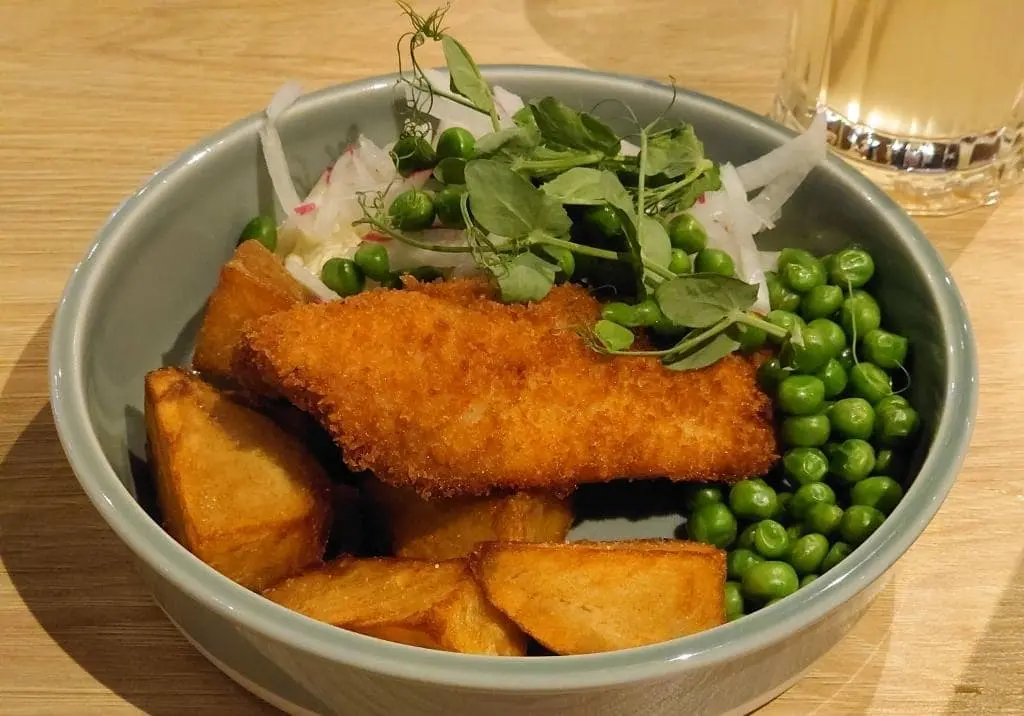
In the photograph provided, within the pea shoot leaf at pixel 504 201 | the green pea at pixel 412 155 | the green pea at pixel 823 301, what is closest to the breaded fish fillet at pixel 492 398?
the pea shoot leaf at pixel 504 201

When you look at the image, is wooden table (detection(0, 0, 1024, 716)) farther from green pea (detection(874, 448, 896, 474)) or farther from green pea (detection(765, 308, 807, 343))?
green pea (detection(765, 308, 807, 343))

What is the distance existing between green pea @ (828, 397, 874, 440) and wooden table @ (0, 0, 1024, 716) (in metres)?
0.20

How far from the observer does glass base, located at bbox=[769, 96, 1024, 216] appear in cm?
202

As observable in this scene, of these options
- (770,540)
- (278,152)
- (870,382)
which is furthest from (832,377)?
(278,152)

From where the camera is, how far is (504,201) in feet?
4.59

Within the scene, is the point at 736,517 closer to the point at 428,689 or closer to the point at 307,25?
the point at 428,689

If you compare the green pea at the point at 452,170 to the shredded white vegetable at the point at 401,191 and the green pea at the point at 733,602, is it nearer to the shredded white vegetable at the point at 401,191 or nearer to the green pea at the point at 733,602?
the shredded white vegetable at the point at 401,191

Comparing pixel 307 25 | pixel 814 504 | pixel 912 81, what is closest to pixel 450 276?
pixel 814 504

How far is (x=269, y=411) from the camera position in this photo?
1.41 metres

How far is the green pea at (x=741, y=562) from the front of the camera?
→ 4.46ft

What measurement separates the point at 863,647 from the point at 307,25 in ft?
6.39

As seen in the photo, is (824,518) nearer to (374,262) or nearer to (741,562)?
(741,562)

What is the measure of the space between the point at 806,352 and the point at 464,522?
56 cm

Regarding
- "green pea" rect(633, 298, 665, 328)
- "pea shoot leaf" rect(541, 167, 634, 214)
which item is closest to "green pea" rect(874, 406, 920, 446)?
"green pea" rect(633, 298, 665, 328)
